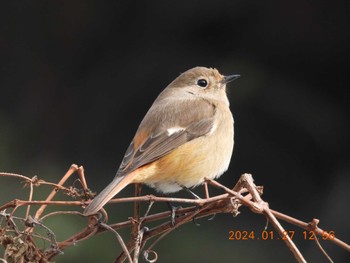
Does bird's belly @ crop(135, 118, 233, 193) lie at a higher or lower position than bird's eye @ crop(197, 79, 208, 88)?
lower

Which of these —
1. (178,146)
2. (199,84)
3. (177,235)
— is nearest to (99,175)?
(177,235)

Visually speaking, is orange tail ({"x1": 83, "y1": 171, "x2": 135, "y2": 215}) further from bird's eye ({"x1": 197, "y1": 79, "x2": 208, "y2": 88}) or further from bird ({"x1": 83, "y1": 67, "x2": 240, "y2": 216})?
bird's eye ({"x1": 197, "y1": 79, "x2": 208, "y2": 88})

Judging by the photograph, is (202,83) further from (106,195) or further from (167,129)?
(106,195)

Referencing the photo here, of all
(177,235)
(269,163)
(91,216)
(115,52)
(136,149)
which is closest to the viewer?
(91,216)

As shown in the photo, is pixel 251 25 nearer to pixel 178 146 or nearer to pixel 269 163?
pixel 269 163

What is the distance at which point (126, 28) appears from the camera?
648 cm

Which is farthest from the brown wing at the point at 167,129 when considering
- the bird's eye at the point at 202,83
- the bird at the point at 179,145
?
the bird's eye at the point at 202,83

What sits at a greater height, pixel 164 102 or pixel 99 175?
pixel 164 102

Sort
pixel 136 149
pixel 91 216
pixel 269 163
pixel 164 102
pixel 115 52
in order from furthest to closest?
pixel 115 52 → pixel 269 163 → pixel 164 102 → pixel 136 149 → pixel 91 216

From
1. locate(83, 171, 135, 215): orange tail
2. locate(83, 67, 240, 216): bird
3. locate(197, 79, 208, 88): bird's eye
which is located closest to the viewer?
locate(83, 171, 135, 215): orange tail

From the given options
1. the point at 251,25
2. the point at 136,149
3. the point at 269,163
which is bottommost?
the point at 269,163

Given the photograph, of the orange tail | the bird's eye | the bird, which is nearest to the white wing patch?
the bird

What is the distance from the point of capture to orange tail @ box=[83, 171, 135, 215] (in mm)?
1992

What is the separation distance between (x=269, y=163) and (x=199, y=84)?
1957 mm
